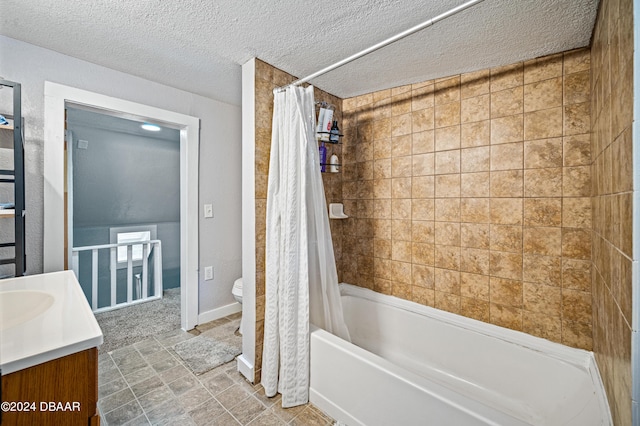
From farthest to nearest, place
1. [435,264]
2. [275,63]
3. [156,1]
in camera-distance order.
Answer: [435,264]
[275,63]
[156,1]

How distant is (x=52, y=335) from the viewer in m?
0.81

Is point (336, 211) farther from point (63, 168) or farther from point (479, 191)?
point (63, 168)

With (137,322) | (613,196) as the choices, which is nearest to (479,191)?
(613,196)

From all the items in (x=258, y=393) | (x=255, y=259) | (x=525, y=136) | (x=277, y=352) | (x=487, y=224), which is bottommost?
(x=258, y=393)

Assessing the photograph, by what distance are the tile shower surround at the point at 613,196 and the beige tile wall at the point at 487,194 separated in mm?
152

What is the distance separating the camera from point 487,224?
179 centimetres

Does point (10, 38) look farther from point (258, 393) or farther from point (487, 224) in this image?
point (487, 224)

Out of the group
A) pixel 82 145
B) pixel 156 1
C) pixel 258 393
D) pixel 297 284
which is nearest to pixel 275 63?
pixel 156 1

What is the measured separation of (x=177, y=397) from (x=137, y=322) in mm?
1346

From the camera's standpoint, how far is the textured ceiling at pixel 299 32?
1329 millimetres

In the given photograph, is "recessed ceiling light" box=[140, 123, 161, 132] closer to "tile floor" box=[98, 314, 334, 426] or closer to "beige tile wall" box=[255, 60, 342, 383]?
"beige tile wall" box=[255, 60, 342, 383]

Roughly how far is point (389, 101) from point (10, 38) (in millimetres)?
2422

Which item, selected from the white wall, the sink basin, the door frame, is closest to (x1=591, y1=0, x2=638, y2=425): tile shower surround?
the sink basin

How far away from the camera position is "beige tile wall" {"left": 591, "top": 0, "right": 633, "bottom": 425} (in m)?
0.83
